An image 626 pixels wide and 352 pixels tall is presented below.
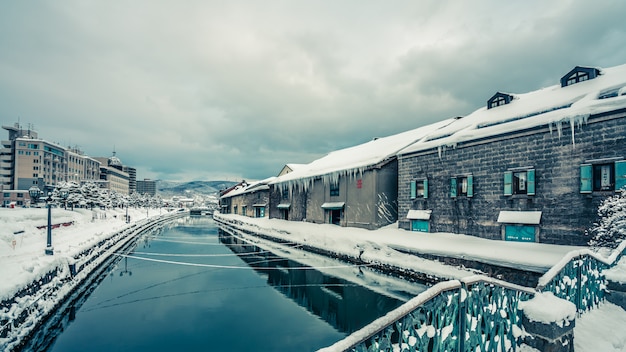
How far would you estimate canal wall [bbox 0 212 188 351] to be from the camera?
7441mm

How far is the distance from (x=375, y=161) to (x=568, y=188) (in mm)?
11309

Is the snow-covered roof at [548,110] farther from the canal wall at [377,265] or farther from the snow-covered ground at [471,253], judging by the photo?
the canal wall at [377,265]

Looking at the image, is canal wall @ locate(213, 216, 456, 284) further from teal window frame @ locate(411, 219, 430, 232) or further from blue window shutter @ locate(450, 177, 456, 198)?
blue window shutter @ locate(450, 177, 456, 198)

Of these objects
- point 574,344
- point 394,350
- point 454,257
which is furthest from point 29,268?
point 454,257

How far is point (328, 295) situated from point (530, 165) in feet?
36.6

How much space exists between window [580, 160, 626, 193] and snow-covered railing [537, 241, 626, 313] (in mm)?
6601

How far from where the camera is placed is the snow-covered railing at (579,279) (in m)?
4.87

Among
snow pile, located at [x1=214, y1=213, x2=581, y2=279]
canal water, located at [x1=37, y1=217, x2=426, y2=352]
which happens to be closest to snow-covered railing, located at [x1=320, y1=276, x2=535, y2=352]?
canal water, located at [x1=37, y1=217, x2=426, y2=352]

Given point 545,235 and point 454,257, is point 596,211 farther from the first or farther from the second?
point 454,257

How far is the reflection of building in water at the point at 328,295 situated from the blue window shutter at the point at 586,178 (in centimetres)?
887

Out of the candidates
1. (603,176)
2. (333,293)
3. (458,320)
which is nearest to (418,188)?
(603,176)

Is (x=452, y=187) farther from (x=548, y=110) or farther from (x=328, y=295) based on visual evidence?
(x=328, y=295)

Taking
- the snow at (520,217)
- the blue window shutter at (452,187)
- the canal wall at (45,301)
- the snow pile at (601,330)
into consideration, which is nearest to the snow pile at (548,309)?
the snow pile at (601,330)

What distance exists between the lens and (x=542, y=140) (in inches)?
547
